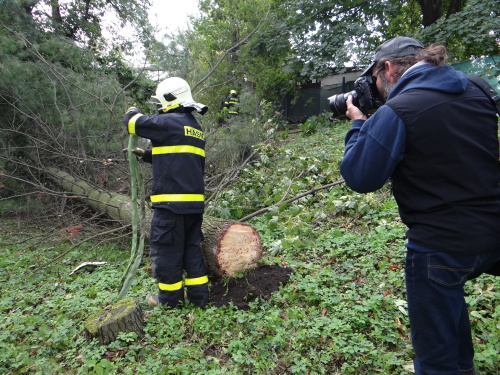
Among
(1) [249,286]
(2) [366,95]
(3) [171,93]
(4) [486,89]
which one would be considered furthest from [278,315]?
(3) [171,93]

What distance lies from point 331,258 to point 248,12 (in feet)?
34.0

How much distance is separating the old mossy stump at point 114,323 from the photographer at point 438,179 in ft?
6.64

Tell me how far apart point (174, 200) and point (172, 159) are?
1.23 feet

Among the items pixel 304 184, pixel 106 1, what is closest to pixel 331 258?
pixel 304 184

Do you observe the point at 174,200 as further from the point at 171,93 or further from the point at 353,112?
the point at 353,112

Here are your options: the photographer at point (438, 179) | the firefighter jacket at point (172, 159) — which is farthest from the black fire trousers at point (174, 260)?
the photographer at point (438, 179)

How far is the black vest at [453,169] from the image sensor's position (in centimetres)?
145

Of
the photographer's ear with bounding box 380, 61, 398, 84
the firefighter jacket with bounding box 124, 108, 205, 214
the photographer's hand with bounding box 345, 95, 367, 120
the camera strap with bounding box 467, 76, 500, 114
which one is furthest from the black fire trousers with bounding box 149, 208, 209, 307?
the camera strap with bounding box 467, 76, 500, 114

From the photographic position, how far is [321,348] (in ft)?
7.92

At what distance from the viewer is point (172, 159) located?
316 centimetres

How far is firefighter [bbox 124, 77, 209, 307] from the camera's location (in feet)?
10.1

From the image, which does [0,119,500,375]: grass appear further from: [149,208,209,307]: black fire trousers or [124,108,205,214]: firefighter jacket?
[124,108,205,214]: firefighter jacket

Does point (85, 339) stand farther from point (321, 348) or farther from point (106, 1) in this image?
point (106, 1)

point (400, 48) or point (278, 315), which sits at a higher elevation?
point (400, 48)
